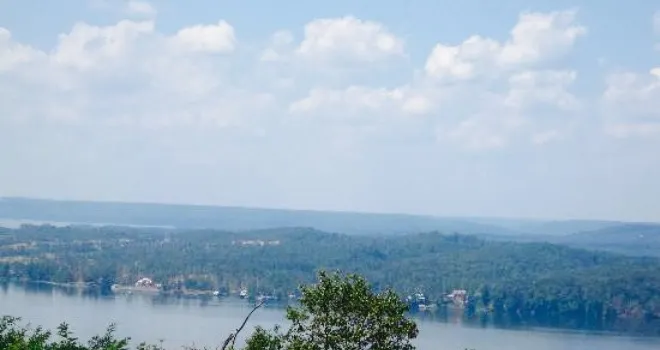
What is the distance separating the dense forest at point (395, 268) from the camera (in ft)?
139

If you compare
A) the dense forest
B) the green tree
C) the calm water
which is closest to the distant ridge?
the dense forest

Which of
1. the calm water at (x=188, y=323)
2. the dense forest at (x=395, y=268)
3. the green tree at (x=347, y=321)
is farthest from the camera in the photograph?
the dense forest at (x=395, y=268)

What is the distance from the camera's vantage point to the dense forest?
42.2m

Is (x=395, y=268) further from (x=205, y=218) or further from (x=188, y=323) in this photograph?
(x=205, y=218)

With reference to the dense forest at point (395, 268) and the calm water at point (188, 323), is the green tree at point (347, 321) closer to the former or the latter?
the calm water at point (188, 323)

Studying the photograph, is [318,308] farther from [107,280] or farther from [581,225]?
[581,225]

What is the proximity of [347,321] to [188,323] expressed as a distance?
22473mm

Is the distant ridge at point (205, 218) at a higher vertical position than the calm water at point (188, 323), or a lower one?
higher

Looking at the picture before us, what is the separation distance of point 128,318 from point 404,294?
16.2 m

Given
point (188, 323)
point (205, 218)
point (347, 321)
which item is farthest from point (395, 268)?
point (205, 218)

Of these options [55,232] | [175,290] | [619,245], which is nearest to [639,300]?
[175,290]

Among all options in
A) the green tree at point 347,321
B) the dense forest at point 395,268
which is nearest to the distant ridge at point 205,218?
the dense forest at point 395,268

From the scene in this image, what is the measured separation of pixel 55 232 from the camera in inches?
2820

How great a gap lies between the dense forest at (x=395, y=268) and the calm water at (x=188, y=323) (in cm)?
472
